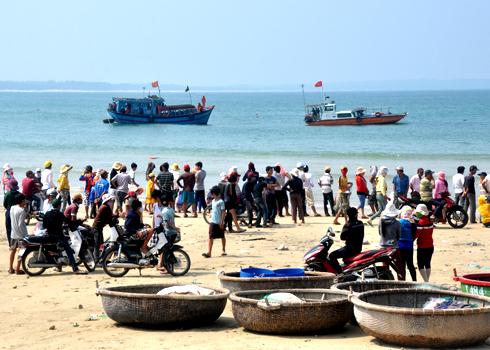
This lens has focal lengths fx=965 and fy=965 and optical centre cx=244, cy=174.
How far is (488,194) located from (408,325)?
11.5 m

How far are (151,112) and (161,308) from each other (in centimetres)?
7371

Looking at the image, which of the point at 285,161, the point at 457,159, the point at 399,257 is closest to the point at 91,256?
the point at 399,257

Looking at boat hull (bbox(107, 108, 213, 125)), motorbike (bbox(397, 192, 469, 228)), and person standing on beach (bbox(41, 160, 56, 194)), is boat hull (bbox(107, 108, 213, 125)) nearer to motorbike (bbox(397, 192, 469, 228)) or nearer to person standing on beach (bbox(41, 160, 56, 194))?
person standing on beach (bbox(41, 160, 56, 194))

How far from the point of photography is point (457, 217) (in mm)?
21094

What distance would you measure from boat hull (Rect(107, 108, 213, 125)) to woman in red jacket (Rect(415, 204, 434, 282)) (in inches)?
2771

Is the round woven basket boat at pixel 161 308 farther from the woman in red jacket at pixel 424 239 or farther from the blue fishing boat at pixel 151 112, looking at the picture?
the blue fishing boat at pixel 151 112

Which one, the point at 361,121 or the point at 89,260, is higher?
the point at 361,121

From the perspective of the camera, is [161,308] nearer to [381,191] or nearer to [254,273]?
[254,273]

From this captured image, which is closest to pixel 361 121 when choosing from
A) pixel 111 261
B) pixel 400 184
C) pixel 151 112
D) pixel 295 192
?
pixel 151 112

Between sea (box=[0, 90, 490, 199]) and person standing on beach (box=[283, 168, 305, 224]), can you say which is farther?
sea (box=[0, 90, 490, 199])

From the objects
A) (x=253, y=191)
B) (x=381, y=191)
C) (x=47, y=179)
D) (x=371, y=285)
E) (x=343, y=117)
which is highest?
(x=343, y=117)

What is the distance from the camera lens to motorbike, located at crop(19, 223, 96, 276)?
1531cm

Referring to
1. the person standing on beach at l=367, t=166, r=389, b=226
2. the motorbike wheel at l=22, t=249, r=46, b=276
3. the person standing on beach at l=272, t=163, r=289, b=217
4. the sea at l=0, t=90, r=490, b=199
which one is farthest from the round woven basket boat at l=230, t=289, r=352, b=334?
the sea at l=0, t=90, r=490, b=199

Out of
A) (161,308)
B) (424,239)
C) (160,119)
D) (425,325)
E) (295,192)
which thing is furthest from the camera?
(160,119)
